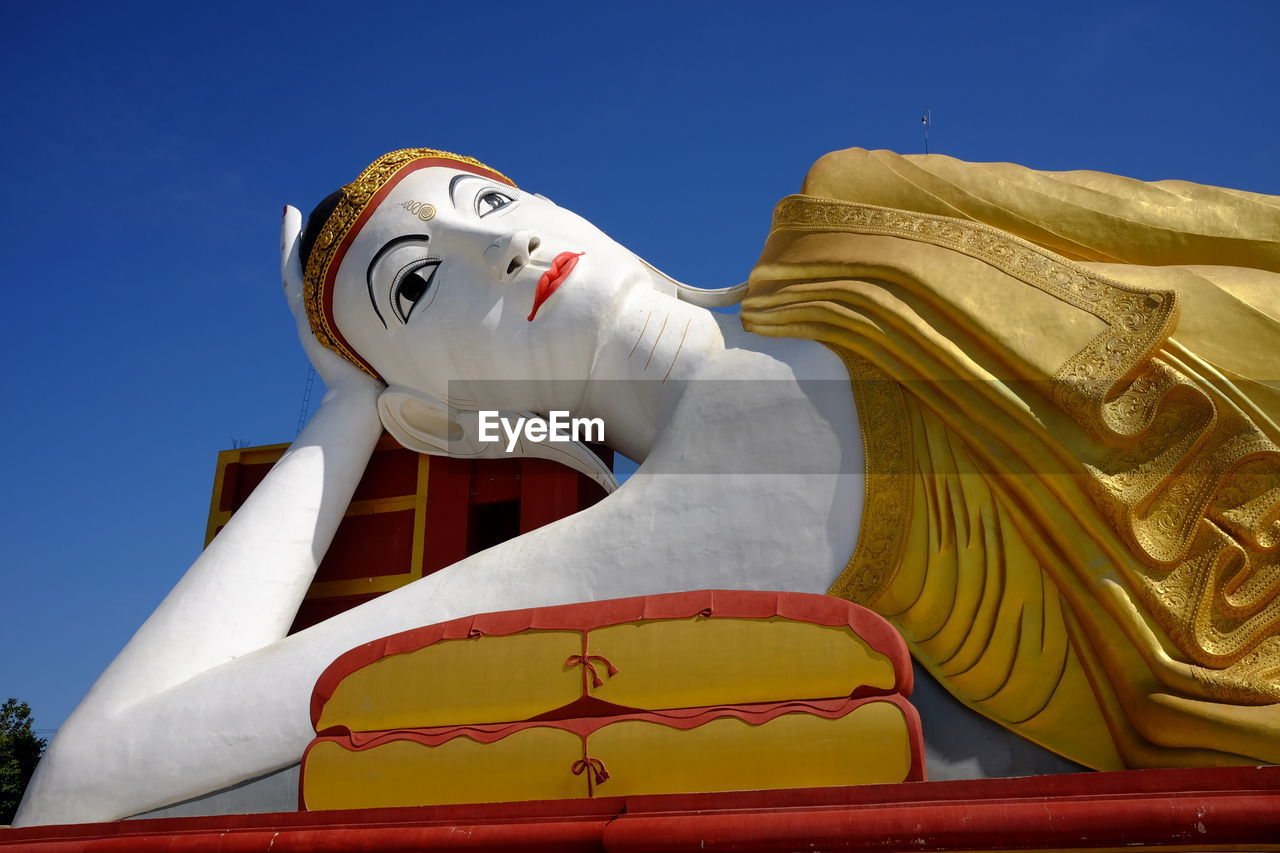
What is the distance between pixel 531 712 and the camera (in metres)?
3.11

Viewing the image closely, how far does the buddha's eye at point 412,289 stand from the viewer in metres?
4.63

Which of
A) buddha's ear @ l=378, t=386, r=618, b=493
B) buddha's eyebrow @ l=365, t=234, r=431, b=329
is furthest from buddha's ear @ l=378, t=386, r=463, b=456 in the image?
buddha's eyebrow @ l=365, t=234, r=431, b=329

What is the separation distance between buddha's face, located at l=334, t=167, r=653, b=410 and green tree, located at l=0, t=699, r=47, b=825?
276 inches

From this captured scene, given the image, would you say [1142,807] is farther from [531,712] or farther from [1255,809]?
[531,712]

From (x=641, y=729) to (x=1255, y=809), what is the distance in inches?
56.1

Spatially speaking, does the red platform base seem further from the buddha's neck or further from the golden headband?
the golden headband

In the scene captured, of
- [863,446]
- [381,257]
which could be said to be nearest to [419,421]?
[381,257]

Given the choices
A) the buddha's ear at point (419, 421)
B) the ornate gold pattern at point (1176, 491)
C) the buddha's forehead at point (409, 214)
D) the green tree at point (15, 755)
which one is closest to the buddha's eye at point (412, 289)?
the buddha's forehead at point (409, 214)

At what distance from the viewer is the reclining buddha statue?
10.7 feet

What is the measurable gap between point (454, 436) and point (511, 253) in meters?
1.02

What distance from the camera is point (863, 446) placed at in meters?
3.78

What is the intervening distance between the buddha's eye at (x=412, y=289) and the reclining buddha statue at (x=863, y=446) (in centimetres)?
1

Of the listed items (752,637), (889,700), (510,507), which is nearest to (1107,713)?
(889,700)

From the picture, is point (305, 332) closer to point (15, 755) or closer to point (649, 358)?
point (649, 358)
